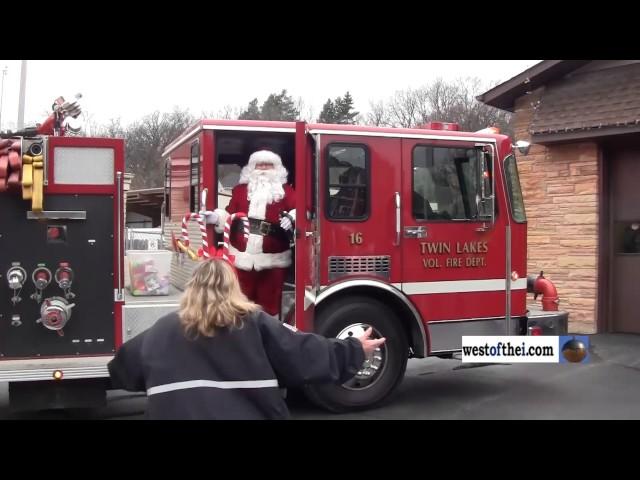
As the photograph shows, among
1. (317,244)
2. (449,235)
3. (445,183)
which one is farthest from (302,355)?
(445,183)

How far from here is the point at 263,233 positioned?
649 centimetres

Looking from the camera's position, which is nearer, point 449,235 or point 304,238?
point 304,238

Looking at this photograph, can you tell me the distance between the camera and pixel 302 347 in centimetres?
288

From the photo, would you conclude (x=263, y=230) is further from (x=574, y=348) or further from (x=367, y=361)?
(x=574, y=348)

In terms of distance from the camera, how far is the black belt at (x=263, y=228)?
6.48 meters

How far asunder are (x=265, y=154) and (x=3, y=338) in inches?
113

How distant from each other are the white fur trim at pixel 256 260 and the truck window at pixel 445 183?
1.37 metres

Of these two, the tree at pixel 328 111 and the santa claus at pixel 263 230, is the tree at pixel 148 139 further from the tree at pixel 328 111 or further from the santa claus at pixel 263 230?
the santa claus at pixel 263 230

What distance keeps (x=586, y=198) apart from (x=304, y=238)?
255 inches

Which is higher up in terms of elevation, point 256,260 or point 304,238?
point 304,238

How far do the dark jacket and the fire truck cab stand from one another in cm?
291

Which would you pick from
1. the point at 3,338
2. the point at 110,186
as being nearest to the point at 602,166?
the point at 110,186

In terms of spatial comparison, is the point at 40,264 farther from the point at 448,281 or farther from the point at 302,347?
the point at 448,281

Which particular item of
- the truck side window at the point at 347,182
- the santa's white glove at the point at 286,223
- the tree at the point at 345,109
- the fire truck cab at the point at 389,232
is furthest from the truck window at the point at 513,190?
the tree at the point at 345,109
